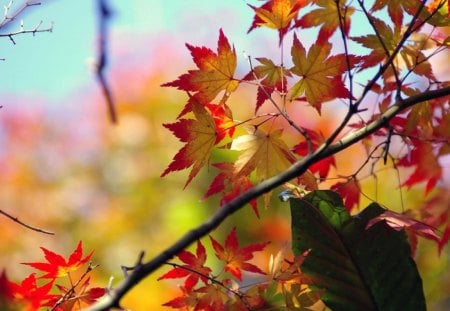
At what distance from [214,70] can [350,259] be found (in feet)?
1.08

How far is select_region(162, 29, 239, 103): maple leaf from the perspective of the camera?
0.93 meters

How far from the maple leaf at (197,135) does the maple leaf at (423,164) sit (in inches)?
17.4

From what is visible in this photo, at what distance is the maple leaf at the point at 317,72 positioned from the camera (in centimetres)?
94

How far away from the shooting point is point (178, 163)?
35.1 inches

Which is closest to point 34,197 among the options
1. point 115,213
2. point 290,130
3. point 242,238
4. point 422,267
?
point 115,213

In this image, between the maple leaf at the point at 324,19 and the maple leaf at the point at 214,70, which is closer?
the maple leaf at the point at 214,70

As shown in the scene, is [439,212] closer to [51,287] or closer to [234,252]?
[234,252]

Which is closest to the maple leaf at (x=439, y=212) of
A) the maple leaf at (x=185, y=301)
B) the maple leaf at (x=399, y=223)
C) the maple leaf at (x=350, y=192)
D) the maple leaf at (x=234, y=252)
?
the maple leaf at (x=350, y=192)

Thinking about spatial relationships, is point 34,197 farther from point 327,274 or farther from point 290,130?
point 327,274

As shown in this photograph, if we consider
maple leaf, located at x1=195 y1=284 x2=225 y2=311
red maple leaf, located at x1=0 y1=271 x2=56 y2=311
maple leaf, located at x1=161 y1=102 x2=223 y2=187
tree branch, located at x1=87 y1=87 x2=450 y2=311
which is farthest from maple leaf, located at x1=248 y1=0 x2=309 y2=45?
red maple leaf, located at x1=0 y1=271 x2=56 y2=311

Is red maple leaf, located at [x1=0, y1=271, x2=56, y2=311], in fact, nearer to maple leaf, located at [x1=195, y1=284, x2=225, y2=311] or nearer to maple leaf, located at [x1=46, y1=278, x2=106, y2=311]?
maple leaf, located at [x1=46, y1=278, x2=106, y2=311]

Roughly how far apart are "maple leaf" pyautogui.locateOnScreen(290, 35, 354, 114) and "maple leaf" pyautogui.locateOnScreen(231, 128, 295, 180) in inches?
3.0

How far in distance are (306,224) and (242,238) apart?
4.80 meters

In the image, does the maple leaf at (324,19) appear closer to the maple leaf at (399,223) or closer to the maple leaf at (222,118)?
the maple leaf at (222,118)
